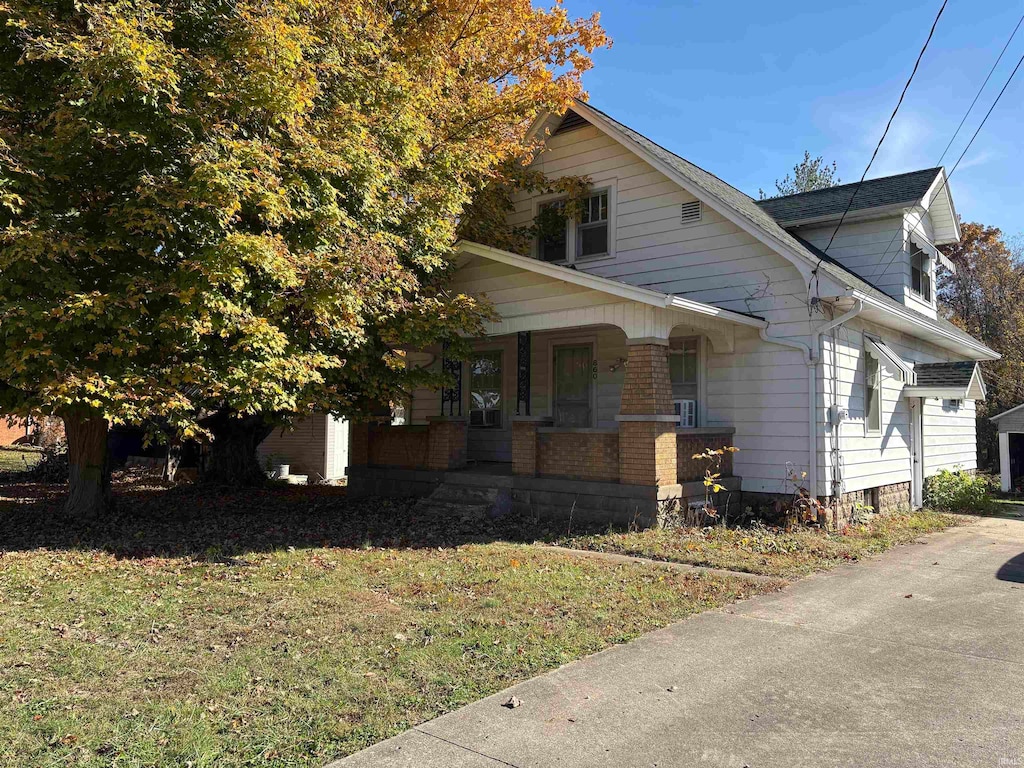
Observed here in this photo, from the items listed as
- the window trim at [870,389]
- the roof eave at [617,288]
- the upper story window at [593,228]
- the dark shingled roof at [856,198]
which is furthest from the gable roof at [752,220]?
the upper story window at [593,228]

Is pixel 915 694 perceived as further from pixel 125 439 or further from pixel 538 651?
pixel 125 439

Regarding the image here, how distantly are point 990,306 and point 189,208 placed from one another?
97.4ft

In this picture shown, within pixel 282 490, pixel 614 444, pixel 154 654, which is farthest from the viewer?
pixel 282 490

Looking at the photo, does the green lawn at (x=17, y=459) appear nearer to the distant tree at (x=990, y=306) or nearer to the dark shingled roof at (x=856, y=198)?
the dark shingled roof at (x=856, y=198)

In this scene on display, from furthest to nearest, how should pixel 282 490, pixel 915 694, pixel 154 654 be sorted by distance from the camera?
pixel 282 490, pixel 154 654, pixel 915 694

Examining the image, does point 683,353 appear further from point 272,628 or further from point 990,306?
point 990,306

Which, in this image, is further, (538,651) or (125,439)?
(125,439)

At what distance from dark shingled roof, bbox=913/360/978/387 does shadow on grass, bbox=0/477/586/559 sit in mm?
8468

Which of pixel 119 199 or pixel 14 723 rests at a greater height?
pixel 119 199

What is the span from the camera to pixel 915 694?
4.58 meters

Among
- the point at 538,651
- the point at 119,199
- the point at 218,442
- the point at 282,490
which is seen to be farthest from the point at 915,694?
the point at 218,442

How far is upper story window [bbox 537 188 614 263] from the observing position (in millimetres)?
13875

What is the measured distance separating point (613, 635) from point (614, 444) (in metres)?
5.16

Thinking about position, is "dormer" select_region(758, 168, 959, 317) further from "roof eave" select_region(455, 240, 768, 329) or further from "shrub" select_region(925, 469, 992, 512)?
"roof eave" select_region(455, 240, 768, 329)
